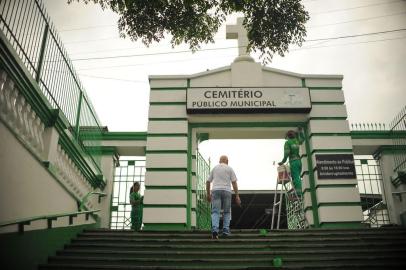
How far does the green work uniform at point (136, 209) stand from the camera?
11.2m

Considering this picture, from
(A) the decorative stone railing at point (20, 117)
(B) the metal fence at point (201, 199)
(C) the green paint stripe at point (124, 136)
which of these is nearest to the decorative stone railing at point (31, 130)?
(A) the decorative stone railing at point (20, 117)

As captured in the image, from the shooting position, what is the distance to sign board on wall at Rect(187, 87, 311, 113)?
10.9 m

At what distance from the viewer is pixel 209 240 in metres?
7.43

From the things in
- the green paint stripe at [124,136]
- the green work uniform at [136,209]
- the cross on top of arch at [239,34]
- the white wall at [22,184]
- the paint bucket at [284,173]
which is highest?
the cross on top of arch at [239,34]

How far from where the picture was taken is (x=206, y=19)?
848 centimetres

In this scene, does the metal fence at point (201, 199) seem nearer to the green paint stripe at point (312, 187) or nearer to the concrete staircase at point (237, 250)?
the concrete staircase at point (237, 250)

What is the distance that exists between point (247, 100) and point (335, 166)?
9.23ft

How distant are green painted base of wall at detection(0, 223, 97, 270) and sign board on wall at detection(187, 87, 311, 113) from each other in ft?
15.9

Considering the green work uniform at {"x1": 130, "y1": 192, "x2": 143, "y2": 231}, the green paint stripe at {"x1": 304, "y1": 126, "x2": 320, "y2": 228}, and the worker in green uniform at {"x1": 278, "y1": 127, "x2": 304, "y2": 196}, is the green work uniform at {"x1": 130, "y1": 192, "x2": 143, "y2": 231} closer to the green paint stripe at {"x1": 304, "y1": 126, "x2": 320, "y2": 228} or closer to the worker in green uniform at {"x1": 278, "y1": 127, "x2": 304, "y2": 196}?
the worker in green uniform at {"x1": 278, "y1": 127, "x2": 304, "y2": 196}

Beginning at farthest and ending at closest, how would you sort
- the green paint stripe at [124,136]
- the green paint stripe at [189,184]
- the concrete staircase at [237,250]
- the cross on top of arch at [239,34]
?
the green paint stripe at [124,136], the cross on top of arch at [239,34], the green paint stripe at [189,184], the concrete staircase at [237,250]

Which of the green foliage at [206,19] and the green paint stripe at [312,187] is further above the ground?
the green foliage at [206,19]

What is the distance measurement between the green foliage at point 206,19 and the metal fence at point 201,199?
406 cm

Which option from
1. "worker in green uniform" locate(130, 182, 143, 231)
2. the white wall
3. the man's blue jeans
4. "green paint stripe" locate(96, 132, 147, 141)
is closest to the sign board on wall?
"green paint stripe" locate(96, 132, 147, 141)

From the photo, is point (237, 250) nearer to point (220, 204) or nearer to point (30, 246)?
point (220, 204)
